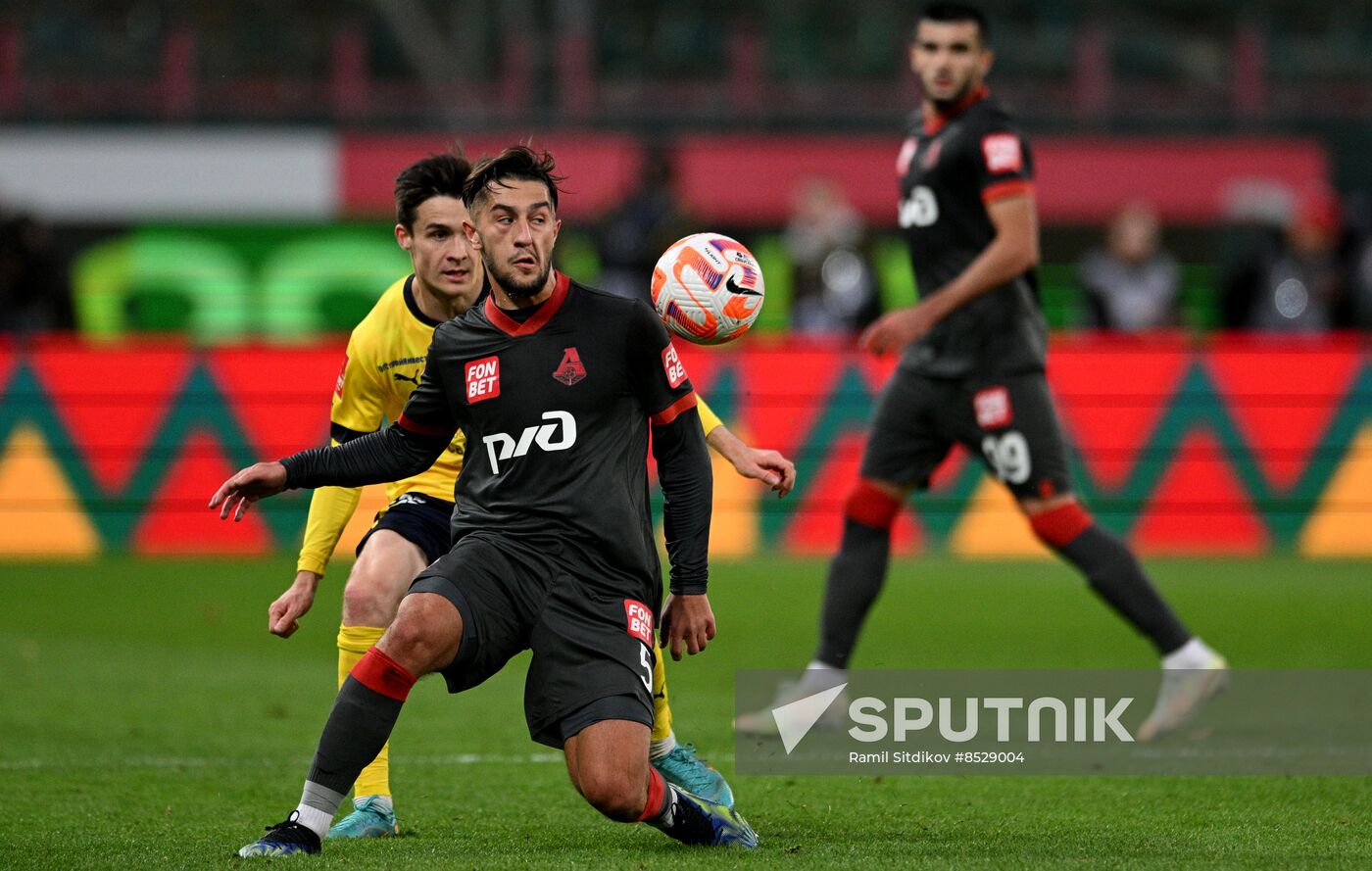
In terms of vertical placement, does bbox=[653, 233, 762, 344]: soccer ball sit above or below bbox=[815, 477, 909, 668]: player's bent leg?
above

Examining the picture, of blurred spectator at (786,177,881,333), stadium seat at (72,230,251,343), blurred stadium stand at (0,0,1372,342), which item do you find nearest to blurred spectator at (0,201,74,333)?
stadium seat at (72,230,251,343)

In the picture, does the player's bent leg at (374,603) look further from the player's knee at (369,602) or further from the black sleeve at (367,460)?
the black sleeve at (367,460)

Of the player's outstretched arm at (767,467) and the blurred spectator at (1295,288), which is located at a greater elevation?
the player's outstretched arm at (767,467)

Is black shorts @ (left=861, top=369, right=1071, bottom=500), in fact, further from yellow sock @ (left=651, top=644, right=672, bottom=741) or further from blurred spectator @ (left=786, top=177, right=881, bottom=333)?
blurred spectator @ (left=786, top=177, right=881, bottom=333)

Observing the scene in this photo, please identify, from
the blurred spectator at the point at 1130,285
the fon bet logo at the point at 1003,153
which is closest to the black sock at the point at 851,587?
the fon bet logo at the point at 1003,153

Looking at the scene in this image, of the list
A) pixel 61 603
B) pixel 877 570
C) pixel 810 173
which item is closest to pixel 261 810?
pixel 877 570

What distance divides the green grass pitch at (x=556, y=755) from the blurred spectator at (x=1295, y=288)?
3091 mm

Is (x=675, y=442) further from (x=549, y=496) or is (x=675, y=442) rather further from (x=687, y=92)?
(x=687, y=92)

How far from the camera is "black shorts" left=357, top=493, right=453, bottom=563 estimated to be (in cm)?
541

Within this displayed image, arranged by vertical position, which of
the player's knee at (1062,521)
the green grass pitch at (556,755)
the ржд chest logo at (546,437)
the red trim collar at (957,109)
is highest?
the red trim collar at (957,109)

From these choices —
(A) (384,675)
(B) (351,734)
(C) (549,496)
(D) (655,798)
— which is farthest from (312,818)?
(C) (549,496)

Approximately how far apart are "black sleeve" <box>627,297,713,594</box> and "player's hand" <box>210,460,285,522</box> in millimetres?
957

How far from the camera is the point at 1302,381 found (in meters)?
13.0

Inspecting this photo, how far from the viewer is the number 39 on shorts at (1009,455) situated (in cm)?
671
